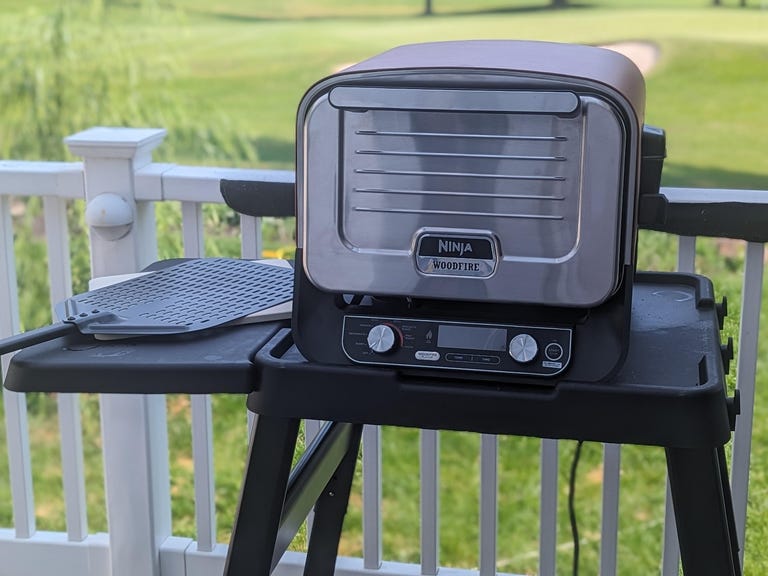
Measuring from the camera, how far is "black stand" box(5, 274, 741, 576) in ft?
3.51

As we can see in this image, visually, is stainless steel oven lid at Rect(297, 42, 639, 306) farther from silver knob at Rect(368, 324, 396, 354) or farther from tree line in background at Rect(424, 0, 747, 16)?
tree line in background at Rect(424, 0, 747, 16)

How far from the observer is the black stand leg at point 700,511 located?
108 centimetres

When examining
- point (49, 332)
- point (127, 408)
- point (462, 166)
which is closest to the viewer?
point (462, 166)

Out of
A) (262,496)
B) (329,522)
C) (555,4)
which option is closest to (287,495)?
(262,496)

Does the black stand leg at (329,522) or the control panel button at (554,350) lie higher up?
the control panel button at (554,350)

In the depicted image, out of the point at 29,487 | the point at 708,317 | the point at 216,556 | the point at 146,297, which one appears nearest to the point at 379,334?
the point at 146,297

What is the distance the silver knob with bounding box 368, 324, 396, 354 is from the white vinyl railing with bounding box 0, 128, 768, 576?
2.18ft

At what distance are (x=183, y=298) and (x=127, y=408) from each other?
0.70 m

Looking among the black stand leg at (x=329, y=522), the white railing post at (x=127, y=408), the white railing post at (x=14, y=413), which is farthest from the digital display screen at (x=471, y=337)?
the white railing post at (x=14, y=413)

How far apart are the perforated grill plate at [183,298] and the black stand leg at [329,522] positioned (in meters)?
0.42

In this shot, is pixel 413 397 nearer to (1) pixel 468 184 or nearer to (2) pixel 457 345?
(2) pixel 457 345

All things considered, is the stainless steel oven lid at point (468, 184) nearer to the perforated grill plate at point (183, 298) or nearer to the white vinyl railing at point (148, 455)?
the perforated grill plate at point (183, 298)

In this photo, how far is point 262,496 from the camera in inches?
47.1

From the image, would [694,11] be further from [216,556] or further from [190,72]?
[216,556]
